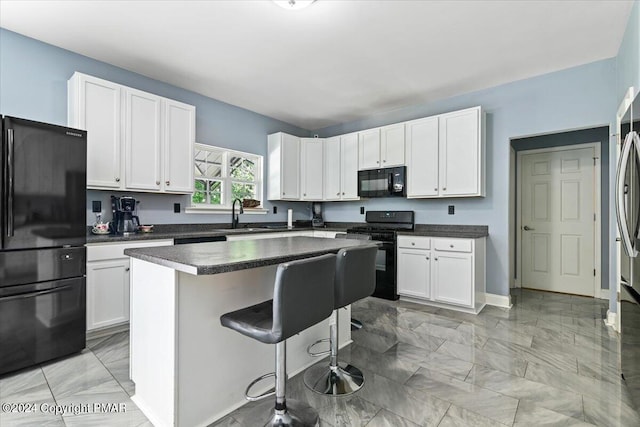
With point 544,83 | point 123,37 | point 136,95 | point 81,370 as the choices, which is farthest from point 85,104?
point 544,83

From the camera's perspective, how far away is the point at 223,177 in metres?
4.45

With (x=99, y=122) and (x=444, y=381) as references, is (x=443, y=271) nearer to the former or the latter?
(x=444, y=381)

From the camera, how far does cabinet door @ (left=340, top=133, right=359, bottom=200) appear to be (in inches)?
192

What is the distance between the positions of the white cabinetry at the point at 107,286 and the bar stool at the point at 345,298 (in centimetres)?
186

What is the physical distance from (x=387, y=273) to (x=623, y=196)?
2.50 metres

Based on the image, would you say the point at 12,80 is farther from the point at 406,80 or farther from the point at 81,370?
the point at 406,80

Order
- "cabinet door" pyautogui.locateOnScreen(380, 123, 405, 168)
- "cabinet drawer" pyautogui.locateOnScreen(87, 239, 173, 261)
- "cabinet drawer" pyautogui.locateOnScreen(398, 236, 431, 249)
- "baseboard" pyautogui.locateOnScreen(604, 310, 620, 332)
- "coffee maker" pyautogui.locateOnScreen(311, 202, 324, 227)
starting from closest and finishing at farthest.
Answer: "cabinet drawer" pyautogui.locateOnScreen(87, 239, 173, 261) → "baseboard" pyautogui.locateOnScreen(604, 310, 620, 332) → "cabinet drawer" pyautogui.locateOnScreen(398, 236, 431, 249) → "cabinet door" pyautogui.locateOnScreen(380, 123, 405, 168) → "coffee maker" pyautogui.locateOnScreen(311, 202, 324, 227)

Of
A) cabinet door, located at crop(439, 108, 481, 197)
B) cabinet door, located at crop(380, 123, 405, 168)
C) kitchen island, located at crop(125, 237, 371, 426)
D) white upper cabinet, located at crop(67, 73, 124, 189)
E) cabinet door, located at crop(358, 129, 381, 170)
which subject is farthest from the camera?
cabinet door, located at crop(358, 129, 381, 170)

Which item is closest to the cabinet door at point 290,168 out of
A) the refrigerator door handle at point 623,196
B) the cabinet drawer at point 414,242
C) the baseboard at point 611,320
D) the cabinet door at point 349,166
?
the cabinet door at point 349,166

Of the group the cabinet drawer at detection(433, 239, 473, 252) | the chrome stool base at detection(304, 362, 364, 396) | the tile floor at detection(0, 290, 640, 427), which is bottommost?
the tile floor at detection(0, 290, 640, 427)

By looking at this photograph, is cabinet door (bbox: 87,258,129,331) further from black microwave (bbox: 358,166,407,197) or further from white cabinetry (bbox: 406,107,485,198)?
white cabinetry (bbox: 406,107,485,198)

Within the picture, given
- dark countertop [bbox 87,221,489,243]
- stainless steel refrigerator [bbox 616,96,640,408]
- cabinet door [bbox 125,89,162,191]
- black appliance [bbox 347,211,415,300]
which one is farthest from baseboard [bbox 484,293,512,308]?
cabinet door [bbox 125,89,162,191]

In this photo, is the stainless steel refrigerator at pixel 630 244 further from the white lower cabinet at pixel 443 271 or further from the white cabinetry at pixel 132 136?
the white cabinetry at pixel 132 136

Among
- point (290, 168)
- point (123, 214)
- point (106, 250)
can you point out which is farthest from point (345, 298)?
point (290, 168)
